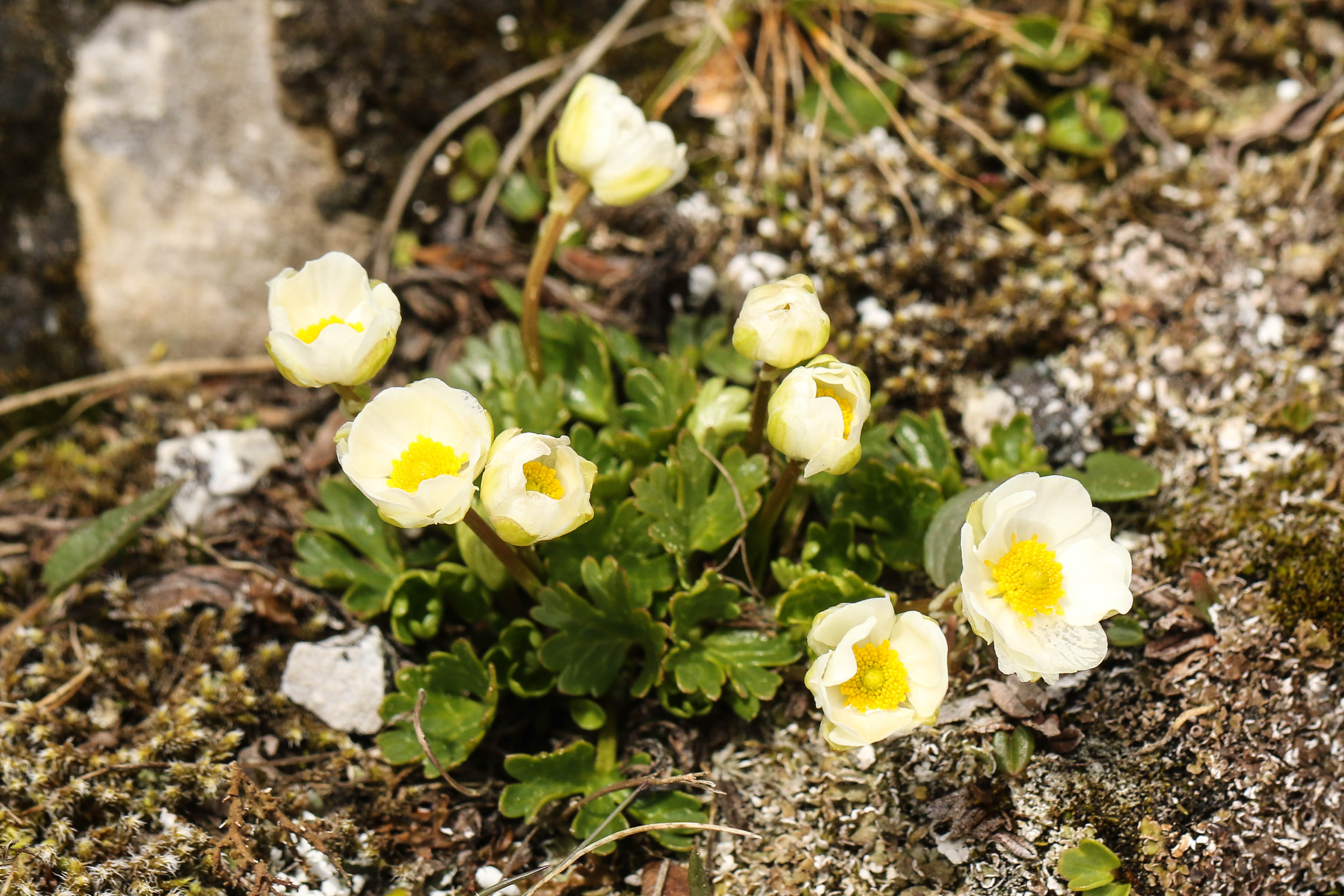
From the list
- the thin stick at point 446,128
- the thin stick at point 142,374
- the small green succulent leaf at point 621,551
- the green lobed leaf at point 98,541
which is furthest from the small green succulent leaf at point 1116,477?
the thin stick at point 142,374

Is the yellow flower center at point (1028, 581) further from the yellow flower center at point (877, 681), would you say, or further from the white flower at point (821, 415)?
the white flower at point (821, 415)

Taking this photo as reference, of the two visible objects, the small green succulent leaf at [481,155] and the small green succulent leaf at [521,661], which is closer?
the small green succulent leaf at [521,661]

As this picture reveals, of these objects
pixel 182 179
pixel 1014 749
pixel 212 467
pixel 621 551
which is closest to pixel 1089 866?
pixel 1014 749

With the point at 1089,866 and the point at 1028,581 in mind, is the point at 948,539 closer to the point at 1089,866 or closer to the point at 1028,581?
the point at 1028,581

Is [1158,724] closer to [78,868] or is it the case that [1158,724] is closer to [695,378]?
[695,378]

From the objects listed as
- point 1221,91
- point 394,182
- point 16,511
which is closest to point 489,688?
point 16,511

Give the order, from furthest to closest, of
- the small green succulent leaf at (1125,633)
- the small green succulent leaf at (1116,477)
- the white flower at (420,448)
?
1. the small green succulent leaf at (1116,477)
2. the small green succulent leaf at (1125,633)
3. the white flower at (420,448)
